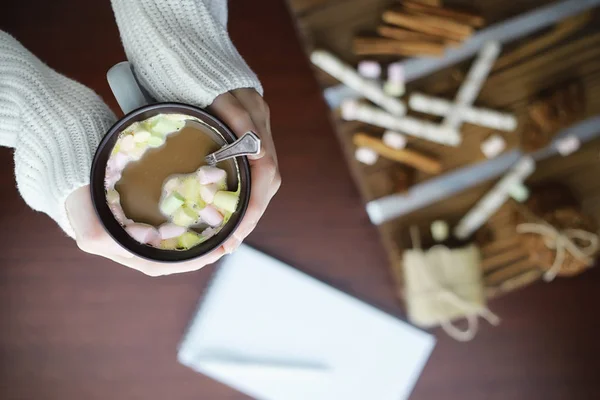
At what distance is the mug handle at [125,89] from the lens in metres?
0.39

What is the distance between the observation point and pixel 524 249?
2.31 feet

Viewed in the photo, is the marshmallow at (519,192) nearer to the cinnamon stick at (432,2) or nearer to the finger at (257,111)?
the cinnamon stick at (432,2)

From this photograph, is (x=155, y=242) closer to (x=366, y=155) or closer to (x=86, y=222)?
(x=86, y=222)

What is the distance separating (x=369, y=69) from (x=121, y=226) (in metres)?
0.42

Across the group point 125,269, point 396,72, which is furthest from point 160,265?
point 396,72

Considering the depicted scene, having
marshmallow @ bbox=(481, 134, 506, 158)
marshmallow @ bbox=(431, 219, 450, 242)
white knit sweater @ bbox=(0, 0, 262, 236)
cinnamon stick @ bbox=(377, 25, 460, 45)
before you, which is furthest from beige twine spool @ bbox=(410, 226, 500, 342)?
white knit sweater @ bbox=(0, 0, 262, 236)

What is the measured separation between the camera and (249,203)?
0.40 meters

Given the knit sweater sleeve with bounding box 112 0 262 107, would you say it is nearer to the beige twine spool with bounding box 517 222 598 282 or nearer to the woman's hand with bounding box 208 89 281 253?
the woman's hand with bounding box 208 89 281 253

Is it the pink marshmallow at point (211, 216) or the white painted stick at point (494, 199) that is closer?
the pink marshmallow at point (211, 216)

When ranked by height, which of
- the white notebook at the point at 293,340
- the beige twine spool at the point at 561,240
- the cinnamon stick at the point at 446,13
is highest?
the cinnamon stick at the point at 446,13

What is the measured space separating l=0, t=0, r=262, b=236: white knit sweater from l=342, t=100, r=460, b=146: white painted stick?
0.82ft

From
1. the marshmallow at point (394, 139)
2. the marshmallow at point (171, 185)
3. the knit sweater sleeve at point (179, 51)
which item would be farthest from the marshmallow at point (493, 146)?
the marshmallow at point (171, 185)

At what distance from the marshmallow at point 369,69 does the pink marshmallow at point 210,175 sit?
373 millimetres

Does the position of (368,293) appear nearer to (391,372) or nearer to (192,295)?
(391,372)
